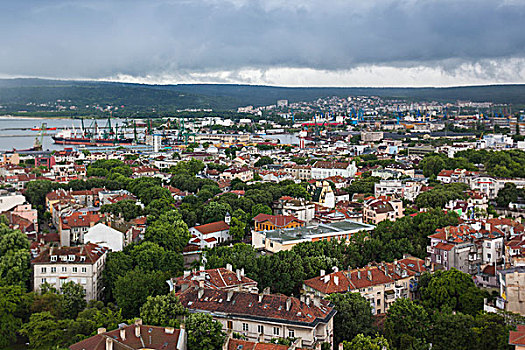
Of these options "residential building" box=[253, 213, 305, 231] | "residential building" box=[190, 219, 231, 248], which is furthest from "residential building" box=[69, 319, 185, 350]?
"residential building" box=[253, 213, 305, 231]

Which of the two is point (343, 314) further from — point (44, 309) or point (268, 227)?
point (268, 227)

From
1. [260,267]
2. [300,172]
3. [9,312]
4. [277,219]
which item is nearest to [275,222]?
[277,219]

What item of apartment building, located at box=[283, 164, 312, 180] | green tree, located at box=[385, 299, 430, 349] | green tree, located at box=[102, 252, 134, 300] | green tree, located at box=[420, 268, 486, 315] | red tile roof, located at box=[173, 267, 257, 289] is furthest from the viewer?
apartment building, located at box=[283, 164, 312, 180]

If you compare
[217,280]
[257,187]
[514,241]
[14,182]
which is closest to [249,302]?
[217,280]

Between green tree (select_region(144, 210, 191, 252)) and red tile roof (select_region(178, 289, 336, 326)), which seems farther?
green tree (select_region(144, 210, 191, 252))

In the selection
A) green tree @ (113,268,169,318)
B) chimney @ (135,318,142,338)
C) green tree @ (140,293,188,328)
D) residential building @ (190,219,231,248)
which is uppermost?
chimney @ (135,318,142,338)

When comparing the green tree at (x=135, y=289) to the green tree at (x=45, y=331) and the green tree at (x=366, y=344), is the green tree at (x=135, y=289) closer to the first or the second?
the green tree at (x=45, y=331)

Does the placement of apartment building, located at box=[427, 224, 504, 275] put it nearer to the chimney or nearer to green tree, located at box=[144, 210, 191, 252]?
green tree, located at box=[144, 210, 191, 252]

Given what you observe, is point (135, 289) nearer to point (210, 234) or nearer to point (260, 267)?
point (260, 267)
